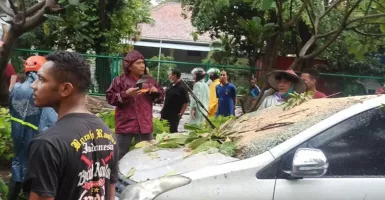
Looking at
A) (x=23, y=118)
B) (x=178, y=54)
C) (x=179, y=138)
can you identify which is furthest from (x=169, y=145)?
(x=178, y=54)

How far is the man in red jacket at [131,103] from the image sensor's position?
5820 mm

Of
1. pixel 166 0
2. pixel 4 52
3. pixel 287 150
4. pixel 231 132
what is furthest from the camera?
pixel 166 0

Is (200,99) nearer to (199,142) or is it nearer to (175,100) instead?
(175,100)

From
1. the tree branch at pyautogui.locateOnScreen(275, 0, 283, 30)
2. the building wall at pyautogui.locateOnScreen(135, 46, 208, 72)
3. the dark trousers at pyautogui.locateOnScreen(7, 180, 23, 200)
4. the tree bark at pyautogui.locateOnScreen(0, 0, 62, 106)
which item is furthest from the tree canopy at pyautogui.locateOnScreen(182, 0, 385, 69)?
the building wall at pyautogui.locateOnScreen(135, 46, 208, 72)

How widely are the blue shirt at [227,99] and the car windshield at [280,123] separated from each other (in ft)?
19.1

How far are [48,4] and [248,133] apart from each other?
184cm

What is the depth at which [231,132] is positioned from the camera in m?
4.66

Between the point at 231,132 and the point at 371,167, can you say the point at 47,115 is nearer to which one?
the point at 231,132

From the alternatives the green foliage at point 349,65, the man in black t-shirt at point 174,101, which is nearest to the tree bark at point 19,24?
the man in black t-shirt at point 174,101

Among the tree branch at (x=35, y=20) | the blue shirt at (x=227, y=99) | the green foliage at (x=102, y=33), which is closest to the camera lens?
the tree branch at (x=35, y=20)

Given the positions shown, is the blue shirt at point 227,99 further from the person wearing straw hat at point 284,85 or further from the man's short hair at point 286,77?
the man's short hair at point 286,77

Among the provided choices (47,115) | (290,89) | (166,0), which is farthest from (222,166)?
(166,0)

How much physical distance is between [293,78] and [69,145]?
3.81 meters

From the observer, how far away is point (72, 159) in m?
2.30
